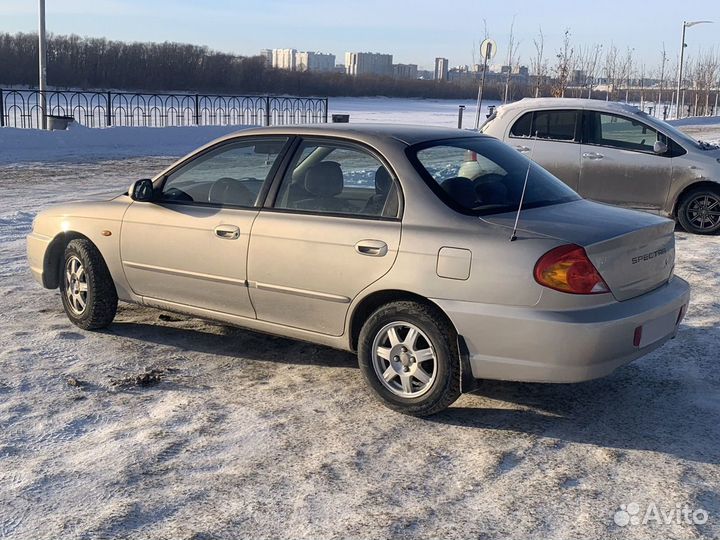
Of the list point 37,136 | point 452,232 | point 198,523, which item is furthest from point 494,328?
point 37,136

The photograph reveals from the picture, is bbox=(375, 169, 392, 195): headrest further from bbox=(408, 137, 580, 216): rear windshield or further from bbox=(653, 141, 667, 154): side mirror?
bbox=(653, 141, 667, 154): side mirror

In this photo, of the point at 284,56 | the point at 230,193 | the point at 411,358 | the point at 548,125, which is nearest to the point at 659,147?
the point at 548,125

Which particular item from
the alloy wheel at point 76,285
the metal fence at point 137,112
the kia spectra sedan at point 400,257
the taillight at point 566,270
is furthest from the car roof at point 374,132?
the metal fence at point 137,112

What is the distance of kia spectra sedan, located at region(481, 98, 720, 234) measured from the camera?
10.6 meters

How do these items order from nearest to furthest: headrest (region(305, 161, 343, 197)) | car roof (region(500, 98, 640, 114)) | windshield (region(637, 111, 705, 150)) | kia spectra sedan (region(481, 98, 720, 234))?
headrest (region(305, 161, 343, 197))
kia spectra sedan (region(481, 98, 720, 234))
windshield (region(637, 111, 705, 150))
car roof (region(500, 98, 640, 114))

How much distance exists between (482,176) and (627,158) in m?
6.29

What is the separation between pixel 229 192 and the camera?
5.60 metres

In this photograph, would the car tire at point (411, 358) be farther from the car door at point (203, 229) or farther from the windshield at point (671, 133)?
the windshield at point (671, 133)

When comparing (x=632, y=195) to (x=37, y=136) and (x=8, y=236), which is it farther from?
(x=37, y=136)

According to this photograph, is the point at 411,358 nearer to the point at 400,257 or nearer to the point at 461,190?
the point at 400,257

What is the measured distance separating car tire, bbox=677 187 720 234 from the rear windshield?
5.91 meters

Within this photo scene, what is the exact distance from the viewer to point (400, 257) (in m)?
4.63

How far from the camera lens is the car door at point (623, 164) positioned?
35.1 ft

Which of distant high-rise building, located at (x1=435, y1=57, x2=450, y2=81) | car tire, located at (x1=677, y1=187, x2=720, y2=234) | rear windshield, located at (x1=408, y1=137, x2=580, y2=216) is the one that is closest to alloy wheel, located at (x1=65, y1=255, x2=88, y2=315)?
rear windshield, located at (x1=408, y1=137, x2=580, y2=216)
